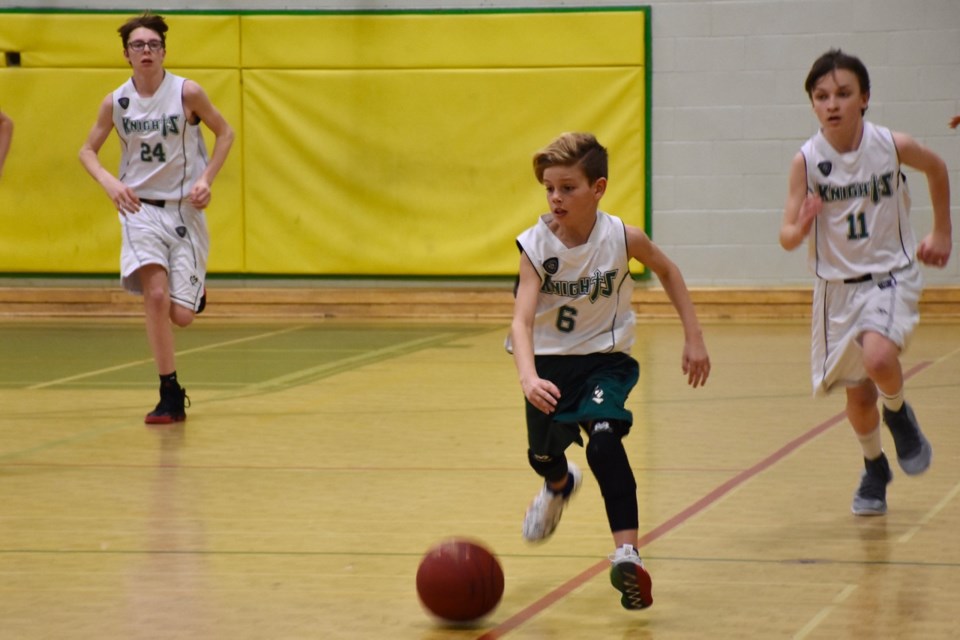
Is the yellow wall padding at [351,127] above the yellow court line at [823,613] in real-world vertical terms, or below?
above

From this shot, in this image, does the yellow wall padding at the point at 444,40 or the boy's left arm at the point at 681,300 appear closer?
the boy's left arm at the point at 681,300

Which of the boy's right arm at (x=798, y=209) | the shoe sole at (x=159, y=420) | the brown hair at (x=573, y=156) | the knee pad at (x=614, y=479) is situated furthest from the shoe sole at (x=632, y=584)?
the shoe sole at (x=159, y=420)

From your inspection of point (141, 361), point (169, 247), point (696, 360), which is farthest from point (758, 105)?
point (696, 360)

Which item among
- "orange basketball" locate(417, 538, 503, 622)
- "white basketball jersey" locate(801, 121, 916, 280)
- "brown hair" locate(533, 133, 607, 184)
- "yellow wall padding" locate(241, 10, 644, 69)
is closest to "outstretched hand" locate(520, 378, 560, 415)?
"orange basketball" locate(417, 538, 503, 622)

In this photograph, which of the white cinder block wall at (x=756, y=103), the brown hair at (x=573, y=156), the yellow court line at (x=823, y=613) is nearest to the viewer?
the yellow court line at (x=823, y=613)

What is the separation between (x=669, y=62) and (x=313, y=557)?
918cm

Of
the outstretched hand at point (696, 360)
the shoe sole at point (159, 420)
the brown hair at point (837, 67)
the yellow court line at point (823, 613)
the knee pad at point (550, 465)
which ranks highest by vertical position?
the brown hair at point (837, 67)

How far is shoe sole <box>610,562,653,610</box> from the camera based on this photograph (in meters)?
3.83

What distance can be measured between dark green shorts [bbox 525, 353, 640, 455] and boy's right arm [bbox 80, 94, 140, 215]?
11.4 feet

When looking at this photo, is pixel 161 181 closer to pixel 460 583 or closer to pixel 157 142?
pixel 157 142

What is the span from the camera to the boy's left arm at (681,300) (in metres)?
4.27

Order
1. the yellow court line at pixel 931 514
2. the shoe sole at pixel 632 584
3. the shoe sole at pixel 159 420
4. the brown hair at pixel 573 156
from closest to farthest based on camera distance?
the shoe sole at pixel 632 584 → the brown hair at pixel 573 156 → the yellow court line at pixel 931 514 → the shoe sole at pixel 159 420

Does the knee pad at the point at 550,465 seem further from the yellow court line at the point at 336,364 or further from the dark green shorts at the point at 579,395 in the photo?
the yellow court line at the point at 336,364

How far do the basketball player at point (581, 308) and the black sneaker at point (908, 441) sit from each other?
3.71 ft
